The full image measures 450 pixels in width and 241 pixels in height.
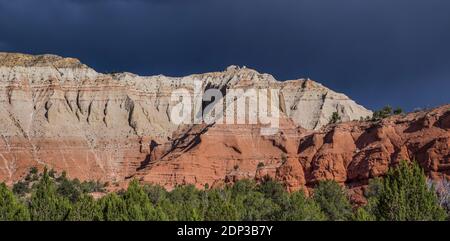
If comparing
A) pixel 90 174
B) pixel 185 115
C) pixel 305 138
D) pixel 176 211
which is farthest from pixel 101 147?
pixel 176 211

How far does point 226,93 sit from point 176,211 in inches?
3787

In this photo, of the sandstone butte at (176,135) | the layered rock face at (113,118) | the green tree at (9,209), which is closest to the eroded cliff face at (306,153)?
the sandstone butte at (176,135)

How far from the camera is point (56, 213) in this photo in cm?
3644

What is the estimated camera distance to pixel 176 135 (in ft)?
433

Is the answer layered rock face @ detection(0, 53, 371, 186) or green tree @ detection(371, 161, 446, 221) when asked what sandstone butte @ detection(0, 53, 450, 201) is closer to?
layered rock face @ detection(0, 53, 371, 186)

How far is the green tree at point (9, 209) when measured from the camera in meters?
32.1

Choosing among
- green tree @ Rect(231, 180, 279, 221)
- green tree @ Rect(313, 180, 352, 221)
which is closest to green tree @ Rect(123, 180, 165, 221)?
green tree @ Rect(231, 180, 279, 221)

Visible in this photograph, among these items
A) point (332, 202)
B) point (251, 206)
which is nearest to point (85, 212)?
point (251, 206)

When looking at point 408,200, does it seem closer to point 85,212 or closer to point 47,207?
point 85,212

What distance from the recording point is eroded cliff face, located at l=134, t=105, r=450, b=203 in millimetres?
81938

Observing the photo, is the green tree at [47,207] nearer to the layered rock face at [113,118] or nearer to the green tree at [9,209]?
the green tree at [9,209]

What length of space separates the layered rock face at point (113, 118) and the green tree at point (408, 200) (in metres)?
67.9

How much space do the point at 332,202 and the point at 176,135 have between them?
7327 centimetres
